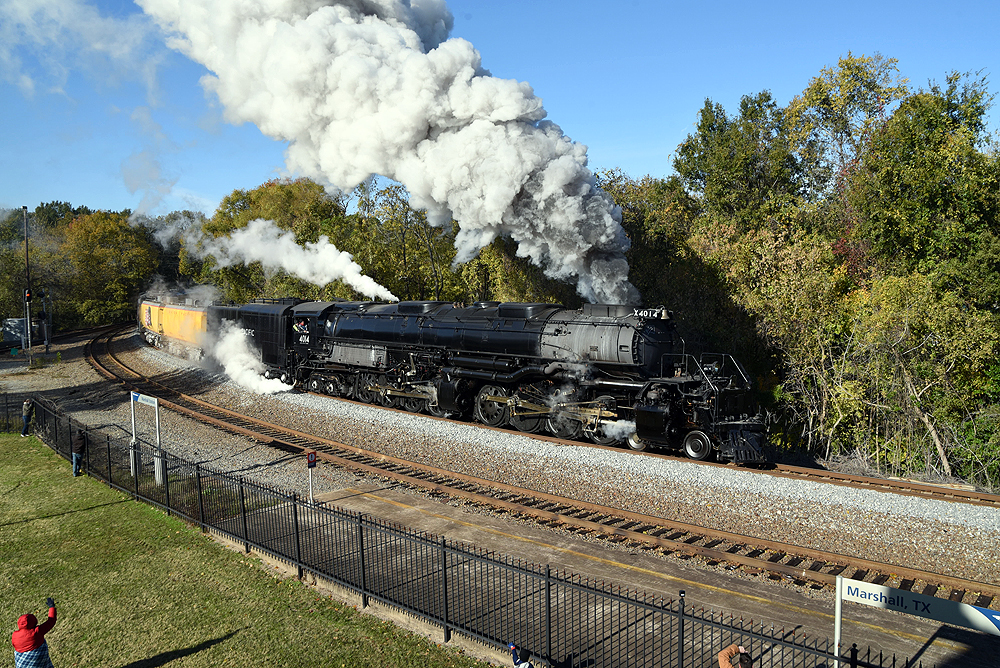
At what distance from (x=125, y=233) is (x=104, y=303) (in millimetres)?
9689

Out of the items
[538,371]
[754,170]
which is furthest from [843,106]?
[538,371]

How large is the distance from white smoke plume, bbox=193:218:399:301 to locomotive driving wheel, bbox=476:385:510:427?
8540 mm

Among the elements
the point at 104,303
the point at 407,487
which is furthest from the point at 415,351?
the point at 104,303

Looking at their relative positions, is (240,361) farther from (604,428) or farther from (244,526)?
(244,526)

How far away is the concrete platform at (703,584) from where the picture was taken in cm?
707

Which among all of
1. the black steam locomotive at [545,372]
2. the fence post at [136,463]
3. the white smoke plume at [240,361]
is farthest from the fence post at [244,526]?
the white smoke plume at [240,361]

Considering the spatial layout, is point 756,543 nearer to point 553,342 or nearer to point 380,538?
point 380,538

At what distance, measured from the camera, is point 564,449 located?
1630cm

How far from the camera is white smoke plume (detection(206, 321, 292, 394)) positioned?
2672 centimetres

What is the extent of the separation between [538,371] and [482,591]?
9.47 meters

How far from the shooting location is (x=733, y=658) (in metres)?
5.67

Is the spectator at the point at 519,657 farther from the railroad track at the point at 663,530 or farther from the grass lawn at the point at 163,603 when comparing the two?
the railroad track at the point at 663,530

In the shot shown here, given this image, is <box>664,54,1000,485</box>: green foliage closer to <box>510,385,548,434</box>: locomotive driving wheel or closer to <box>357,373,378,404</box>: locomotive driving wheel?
<box>510,385,548,434</box>: locomotive driving wheel

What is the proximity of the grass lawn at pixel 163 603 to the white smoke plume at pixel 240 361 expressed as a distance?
46.4 feet
